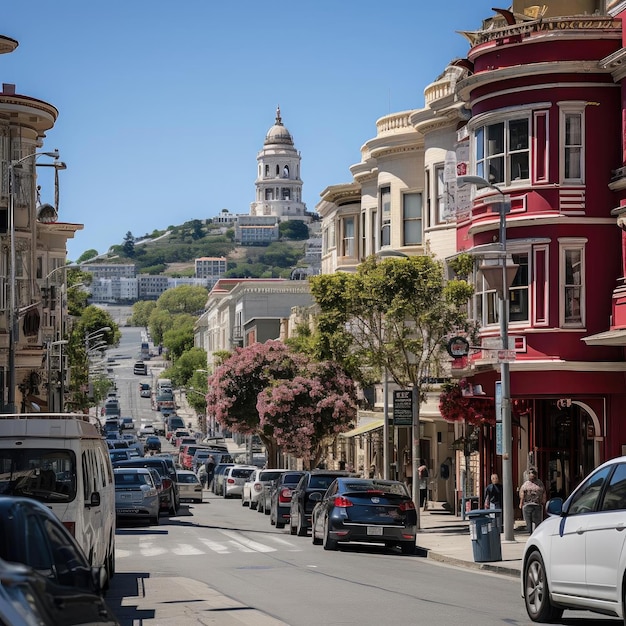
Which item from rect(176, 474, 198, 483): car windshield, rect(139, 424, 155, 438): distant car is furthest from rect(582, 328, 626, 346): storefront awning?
rect(139, 424, 155, 438): distant car

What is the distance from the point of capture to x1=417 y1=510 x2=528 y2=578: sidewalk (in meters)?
24.9

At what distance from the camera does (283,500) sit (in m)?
38.9

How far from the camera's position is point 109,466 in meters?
21.3

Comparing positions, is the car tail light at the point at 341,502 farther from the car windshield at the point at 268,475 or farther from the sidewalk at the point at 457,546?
the car windshield at the point at 268,475

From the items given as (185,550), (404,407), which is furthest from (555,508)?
(404,407)

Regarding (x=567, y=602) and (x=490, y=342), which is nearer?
(x=567, y=602)

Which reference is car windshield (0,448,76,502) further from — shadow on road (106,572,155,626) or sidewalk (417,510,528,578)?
sidewalk (417,510,528,578)

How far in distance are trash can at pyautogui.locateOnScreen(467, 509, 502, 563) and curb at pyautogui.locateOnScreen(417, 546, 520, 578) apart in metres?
0.23

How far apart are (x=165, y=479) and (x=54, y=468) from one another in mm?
26498

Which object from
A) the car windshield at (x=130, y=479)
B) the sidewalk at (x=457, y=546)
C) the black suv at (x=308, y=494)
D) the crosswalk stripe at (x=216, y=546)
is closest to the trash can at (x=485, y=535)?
the sidewalk at (x=457, y=546)

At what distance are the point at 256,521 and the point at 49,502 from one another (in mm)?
26325

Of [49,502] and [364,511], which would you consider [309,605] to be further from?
[364,511]

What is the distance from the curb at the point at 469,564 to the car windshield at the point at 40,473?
30.1 feet

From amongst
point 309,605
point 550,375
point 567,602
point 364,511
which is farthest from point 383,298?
point 567,602
